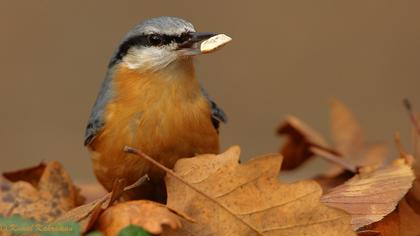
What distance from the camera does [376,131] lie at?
8.13 meters

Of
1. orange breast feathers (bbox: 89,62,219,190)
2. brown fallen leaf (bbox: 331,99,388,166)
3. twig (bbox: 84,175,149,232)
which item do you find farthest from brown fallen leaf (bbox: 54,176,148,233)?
brown fallen leaf (bbox: 331,99,388,166)

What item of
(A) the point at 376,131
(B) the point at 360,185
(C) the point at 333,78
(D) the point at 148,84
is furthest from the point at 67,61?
(B) the point at 360,185

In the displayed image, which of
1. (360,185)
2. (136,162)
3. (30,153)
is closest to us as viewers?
(360,185)

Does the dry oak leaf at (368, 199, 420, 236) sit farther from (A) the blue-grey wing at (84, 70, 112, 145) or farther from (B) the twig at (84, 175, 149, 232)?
(A) the blue-grey wing at (84, 70, 112, 145)

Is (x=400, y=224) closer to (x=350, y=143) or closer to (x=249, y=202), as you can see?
(x=249, y=202)

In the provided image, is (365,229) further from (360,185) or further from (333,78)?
(333,78)

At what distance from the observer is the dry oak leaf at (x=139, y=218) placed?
2.28 meters

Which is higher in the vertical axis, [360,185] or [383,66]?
[360,185]

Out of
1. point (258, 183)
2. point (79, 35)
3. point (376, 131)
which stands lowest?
point (376, 131)

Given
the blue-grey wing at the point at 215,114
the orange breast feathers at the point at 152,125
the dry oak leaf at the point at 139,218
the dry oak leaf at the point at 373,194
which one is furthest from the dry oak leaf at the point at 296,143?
the dry oak leaf at the point at 139,218

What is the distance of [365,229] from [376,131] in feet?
18.3

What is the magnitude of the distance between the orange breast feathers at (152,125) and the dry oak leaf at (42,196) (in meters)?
0.18

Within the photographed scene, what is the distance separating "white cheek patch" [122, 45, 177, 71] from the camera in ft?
11.1

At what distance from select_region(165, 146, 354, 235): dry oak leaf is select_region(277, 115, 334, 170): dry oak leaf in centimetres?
Answer: 141
